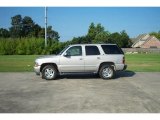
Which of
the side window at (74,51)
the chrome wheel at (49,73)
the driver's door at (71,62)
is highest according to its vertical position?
the side window at (74,51)

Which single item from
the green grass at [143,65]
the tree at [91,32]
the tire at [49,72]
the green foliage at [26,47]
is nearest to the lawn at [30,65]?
the green grass at [143,65]

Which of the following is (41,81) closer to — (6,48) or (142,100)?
(142,100)

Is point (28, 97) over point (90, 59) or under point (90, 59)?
under

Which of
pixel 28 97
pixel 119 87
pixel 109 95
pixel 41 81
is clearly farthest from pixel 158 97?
pixel 41 81

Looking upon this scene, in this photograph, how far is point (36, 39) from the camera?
166ft

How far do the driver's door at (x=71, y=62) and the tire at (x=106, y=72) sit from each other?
107 cm

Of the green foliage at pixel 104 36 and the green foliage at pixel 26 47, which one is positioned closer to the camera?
the green foliage at pixel 26 47

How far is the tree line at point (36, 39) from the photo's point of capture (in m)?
49.1

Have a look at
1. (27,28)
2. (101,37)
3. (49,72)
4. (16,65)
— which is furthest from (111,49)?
(27,28)

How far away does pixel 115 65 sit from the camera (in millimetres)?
14555

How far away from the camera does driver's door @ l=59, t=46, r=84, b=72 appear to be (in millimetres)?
14297

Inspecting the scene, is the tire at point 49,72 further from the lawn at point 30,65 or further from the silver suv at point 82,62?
the lawn at point 30,65

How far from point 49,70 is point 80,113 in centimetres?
714
